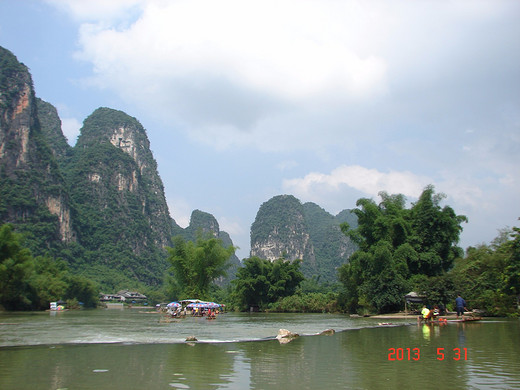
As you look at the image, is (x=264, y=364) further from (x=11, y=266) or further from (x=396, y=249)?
(x=11, y=266)

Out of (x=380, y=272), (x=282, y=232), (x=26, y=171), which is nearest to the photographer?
(x=380, y=272)

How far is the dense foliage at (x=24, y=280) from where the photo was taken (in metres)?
31.5

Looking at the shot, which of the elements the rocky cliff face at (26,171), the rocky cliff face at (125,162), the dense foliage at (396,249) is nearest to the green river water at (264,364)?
the dense foliage at (396,249)

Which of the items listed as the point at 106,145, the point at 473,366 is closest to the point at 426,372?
the point at 473,366

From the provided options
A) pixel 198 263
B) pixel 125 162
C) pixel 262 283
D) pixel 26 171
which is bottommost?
pixel 262 283

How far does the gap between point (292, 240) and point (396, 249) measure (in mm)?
85777

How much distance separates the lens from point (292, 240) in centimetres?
11119

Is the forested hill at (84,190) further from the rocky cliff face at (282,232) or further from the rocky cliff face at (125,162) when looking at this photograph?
the rocky cliff face at (282,232)

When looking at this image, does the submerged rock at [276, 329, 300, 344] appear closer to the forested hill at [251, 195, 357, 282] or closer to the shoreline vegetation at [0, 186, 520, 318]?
the shoreline vegetation at [0, 186, 520, 318]

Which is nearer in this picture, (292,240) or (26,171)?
(26,171)

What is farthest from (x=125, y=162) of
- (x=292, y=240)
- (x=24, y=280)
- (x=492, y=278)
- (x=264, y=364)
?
(x=264, y=364)

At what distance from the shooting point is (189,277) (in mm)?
33688

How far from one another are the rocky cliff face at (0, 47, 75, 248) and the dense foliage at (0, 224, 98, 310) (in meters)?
24.5

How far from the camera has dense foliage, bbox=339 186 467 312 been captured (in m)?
22.9
